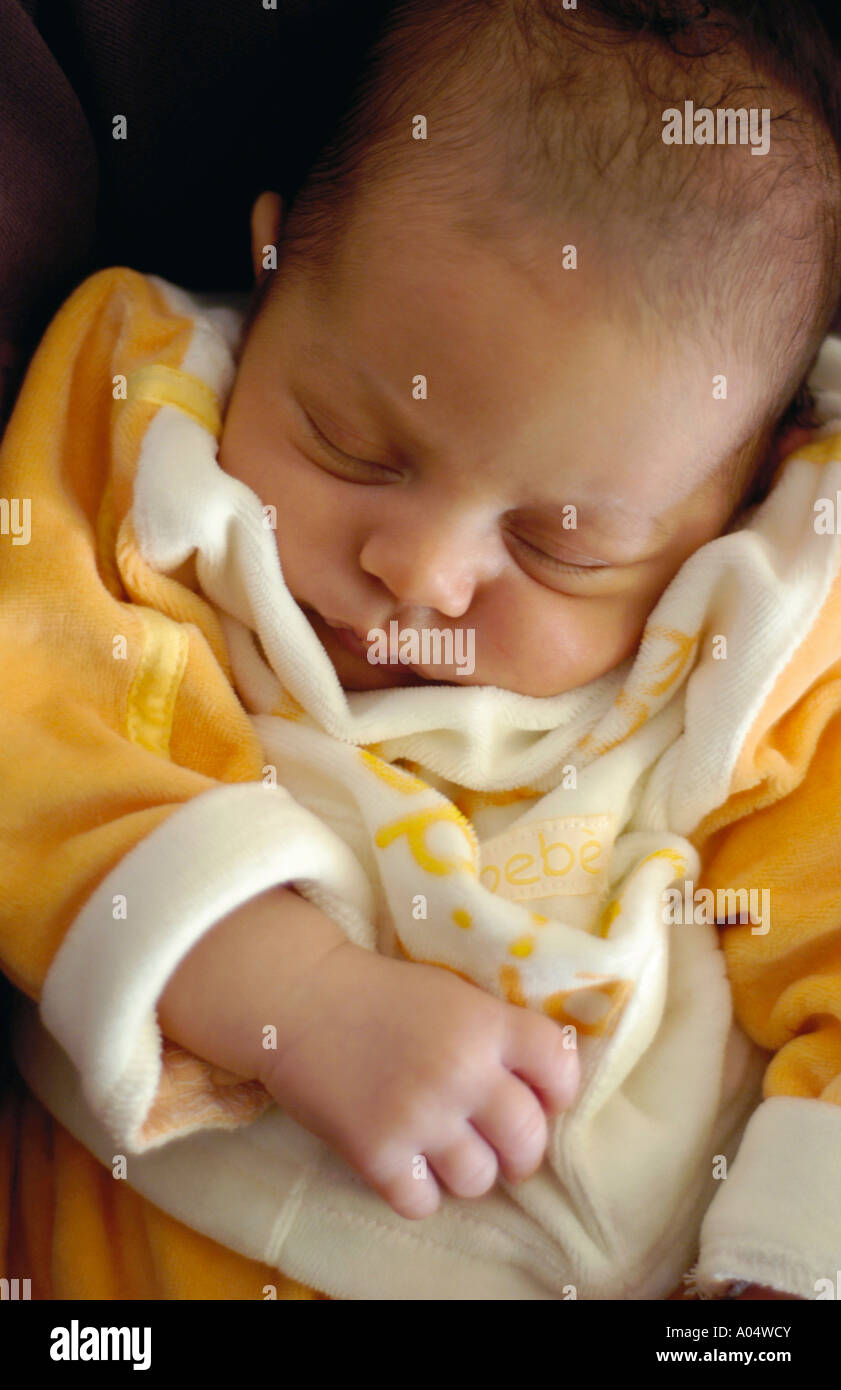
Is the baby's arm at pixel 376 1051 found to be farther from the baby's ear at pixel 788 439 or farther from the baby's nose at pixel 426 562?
the baby's ear at pixel 788 439

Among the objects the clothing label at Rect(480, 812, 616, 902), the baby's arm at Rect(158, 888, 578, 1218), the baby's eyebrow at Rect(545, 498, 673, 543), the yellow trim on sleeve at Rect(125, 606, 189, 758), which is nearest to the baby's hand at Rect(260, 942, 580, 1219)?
the baby's arm at Rect(158, 888, 578, 1218)

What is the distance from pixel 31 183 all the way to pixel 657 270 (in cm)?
65

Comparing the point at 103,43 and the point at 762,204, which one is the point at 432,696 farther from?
the point at 103,43

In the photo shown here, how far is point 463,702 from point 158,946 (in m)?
0.42

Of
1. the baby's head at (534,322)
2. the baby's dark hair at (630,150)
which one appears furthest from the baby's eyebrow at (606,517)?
the baby's dark hair at (630,150)

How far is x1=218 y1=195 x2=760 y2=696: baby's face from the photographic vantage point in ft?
3.79

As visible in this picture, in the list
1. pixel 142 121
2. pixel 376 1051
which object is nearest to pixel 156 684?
pixel 376 1051

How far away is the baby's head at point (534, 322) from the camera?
45.4 inches

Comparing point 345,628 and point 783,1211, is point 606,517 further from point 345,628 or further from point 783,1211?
point 783,1211

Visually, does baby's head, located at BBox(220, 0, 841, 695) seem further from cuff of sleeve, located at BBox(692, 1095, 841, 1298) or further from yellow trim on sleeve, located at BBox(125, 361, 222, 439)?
cuff of sleeve, located at BBox(692, 1095, 841, 1298)

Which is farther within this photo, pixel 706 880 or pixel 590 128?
pixel 706 880

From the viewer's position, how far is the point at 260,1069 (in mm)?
1035

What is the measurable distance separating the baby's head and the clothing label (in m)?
0.16
